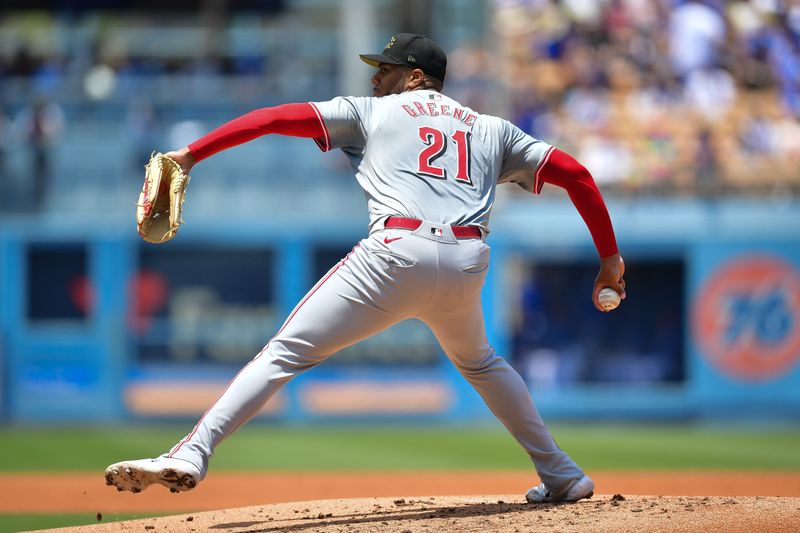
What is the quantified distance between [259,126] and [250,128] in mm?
31

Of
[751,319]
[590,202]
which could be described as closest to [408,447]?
[751,319]

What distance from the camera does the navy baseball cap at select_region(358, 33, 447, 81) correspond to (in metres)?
3.92

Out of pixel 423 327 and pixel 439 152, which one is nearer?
pixel 439 152

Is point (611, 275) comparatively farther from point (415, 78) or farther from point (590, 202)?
point (415, 78)

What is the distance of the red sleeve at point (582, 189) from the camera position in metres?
4.04

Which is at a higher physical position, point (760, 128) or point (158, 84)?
point (158, 84)

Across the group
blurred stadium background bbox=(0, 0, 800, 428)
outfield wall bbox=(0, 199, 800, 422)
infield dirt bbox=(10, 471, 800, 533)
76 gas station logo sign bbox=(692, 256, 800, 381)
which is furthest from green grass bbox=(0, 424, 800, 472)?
infield dirt bbox=(10, 471, 800, 533)

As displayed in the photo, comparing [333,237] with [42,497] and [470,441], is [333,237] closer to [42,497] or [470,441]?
[470,441]

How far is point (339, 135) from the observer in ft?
12.5

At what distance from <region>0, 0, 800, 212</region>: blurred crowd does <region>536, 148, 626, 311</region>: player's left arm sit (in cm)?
934

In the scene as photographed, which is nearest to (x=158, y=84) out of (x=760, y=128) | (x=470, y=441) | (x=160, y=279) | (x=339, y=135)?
(x=160, y=279)

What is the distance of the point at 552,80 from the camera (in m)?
14.9

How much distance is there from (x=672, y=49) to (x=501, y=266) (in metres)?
4.41

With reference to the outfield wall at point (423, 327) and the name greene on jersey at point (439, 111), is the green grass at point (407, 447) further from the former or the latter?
the name greene on jersey at point (439, 111)
